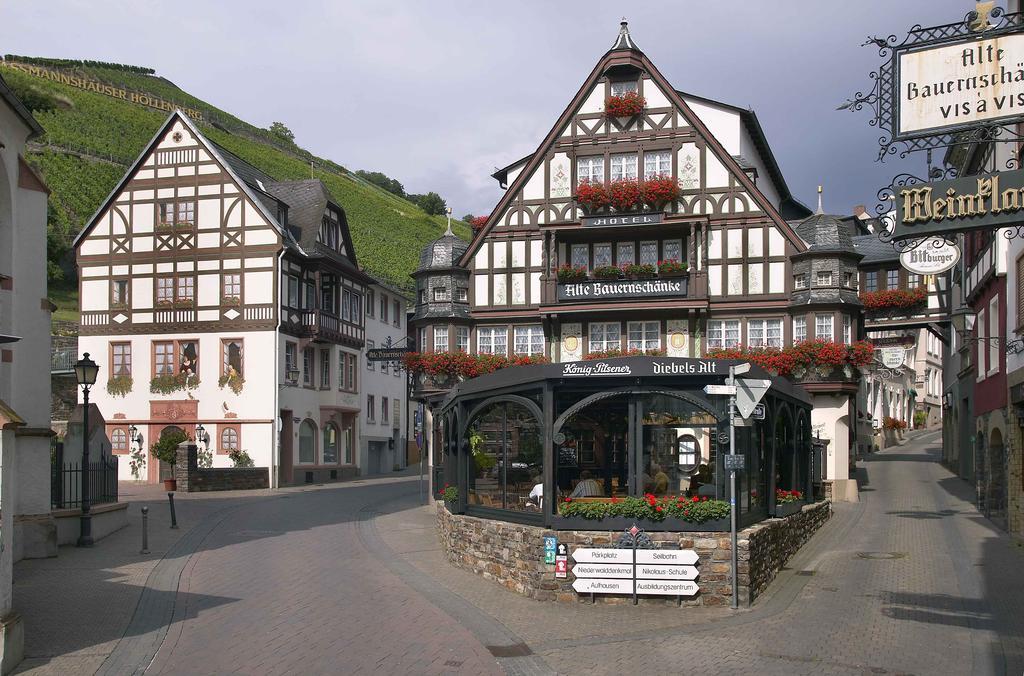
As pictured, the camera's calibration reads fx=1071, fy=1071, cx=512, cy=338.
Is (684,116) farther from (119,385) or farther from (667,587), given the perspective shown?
(119,385)

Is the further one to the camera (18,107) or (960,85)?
(18,107)

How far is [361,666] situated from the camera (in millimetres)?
11500

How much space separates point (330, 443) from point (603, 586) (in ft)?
112

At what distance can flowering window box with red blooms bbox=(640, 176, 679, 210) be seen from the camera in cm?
3247

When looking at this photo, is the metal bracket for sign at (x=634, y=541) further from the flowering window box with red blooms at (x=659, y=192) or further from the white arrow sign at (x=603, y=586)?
the flowering window box with red blooms at (x=659, y=192)

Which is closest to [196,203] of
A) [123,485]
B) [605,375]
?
[123,485]

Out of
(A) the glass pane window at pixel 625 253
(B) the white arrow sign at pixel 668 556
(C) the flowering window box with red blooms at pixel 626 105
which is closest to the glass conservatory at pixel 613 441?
(B) the white arrow sign at pixel 668 556

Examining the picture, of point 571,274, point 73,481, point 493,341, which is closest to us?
point 73,481

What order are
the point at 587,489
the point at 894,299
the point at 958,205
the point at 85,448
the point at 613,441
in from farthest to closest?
the point at 894,299
the point at 85,448
the point at 613,441
the point at 587,489
the point at 958,205

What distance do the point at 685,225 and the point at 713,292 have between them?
7.27 ft

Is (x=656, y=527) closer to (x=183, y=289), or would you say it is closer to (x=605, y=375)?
(x=605, y=375)

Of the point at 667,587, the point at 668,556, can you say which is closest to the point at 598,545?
the point at 668,556

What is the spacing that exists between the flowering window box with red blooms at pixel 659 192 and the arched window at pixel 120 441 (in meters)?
23.4

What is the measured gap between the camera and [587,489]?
649 inches
